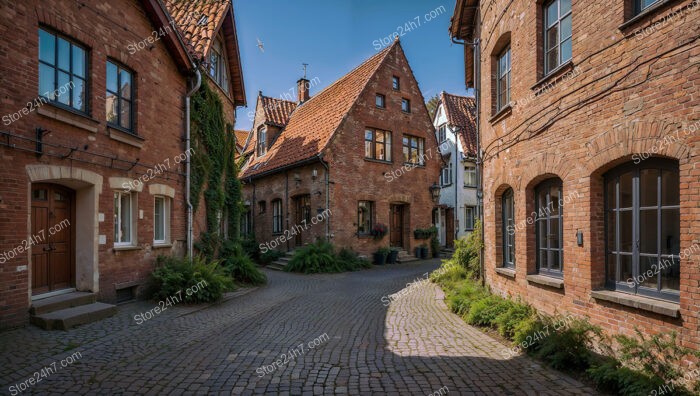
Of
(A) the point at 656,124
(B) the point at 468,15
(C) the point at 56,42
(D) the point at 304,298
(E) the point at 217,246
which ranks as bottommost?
(D) the point at 304,298

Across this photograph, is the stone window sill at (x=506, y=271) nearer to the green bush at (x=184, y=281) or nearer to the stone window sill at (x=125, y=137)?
the green bush at (x=184, y=281)

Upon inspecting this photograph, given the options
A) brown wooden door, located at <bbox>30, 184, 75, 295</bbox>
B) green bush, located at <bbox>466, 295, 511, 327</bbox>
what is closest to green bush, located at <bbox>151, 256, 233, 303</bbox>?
brown wooden door, located at <bbox>30, 184, 75, 295</bbox>

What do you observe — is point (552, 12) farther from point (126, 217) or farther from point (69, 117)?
point (126, 217)

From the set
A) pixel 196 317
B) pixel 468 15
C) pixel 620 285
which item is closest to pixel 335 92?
pixel 468 15

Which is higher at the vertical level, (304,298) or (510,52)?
(510,52)

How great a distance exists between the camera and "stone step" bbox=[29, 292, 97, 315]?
6795 millimetres

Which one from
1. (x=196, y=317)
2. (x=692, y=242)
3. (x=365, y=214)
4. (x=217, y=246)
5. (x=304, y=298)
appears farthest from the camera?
(x=365, y=214)

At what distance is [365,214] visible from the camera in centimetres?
1825

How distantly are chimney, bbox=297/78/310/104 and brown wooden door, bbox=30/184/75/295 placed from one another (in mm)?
18929

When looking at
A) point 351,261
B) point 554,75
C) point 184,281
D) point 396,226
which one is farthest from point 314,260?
point 554,75

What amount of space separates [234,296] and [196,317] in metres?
2.23

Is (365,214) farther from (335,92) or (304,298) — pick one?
(304,298)

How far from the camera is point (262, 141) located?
79.5 feet

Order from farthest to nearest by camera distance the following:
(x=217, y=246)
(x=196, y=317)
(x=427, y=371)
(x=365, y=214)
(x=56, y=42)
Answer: (x=365, y=214), (x=217, y=246), (x=196, y=317), (x=56, y=42), (x=427, y=371)
